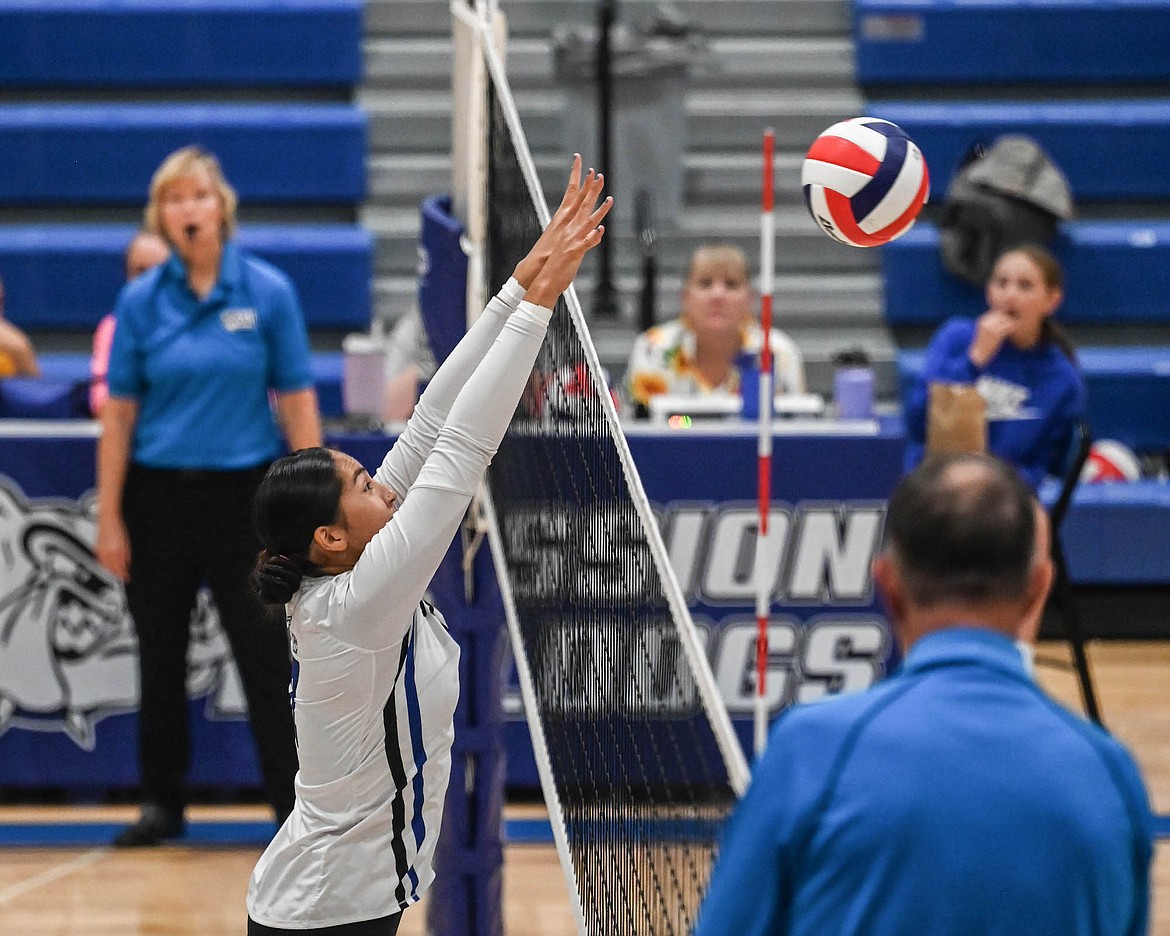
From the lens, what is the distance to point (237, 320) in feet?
17.0

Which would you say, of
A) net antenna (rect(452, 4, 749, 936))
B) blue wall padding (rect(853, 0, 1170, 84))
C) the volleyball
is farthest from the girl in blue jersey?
blue wall padding (rect(853, 0, 1170, 84))

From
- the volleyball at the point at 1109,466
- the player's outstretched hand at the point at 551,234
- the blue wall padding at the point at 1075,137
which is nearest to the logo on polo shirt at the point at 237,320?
the player's outstretched hand at the point at 551,234

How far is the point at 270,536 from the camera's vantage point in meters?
2.73

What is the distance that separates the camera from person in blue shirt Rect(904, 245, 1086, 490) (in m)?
6.05

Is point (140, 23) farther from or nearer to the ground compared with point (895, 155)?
farther from the ground

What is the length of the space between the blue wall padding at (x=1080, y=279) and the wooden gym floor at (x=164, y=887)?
356 cm

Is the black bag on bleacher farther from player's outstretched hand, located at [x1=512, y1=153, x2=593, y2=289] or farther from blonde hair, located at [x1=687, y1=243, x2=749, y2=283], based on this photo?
player's outstretched hand, located at [x1=512, y1=153, x2=593, y2=289]

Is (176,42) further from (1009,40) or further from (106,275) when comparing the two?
(1009,40)

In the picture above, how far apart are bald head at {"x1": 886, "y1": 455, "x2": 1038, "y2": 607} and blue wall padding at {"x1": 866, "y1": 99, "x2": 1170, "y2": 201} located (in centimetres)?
791

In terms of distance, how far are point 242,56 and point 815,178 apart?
6.31 metres

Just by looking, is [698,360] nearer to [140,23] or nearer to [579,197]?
[579,197]

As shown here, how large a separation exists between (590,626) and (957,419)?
8.50 ft

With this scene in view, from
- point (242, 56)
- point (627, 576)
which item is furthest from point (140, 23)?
point (627, 576)

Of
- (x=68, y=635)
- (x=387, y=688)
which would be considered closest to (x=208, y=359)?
(x=68, y=635)
